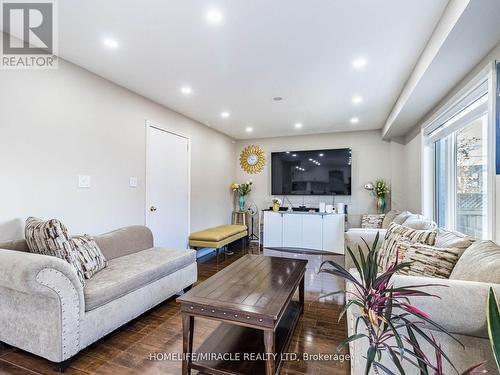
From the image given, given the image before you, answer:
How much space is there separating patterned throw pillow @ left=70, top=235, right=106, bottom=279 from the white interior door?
1.15 meters

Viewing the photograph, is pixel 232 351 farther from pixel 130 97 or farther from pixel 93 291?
pixel 130 97

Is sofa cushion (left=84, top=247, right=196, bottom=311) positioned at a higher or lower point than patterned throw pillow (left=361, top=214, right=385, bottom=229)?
lower

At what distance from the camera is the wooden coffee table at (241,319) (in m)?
1.50

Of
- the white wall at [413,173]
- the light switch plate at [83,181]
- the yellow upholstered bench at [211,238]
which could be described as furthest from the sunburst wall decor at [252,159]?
the light switch plate at [83,181]

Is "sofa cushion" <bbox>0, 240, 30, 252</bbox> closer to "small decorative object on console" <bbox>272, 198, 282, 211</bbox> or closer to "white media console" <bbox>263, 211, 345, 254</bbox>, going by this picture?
"white media console" <bbox>263, 211, 345, 254</bbox>

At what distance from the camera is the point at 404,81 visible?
116 inches

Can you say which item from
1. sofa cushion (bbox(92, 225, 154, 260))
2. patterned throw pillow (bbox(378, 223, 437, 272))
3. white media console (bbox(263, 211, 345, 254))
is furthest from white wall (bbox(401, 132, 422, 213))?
sofa cushion (bbox(92, 225, 154, 260))

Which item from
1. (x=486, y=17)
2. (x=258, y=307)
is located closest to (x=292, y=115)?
(x=486, y=17)

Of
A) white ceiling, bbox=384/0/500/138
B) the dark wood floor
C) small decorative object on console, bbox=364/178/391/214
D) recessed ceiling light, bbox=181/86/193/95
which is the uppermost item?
recessed ceiling light, bbox=181/86/193/95

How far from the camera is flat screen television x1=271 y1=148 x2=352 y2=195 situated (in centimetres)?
537

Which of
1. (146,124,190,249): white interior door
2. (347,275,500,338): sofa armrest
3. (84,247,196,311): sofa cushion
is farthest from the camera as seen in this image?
(146,124,190,249): white interior door

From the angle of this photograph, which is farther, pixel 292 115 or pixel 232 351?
pixel 292 115

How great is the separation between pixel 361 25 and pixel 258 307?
6.99 ft

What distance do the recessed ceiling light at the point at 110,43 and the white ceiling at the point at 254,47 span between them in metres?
0.04
